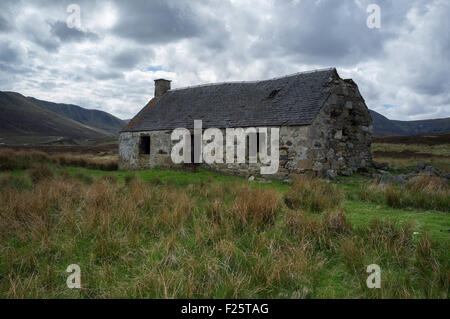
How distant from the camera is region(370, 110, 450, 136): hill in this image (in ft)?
502

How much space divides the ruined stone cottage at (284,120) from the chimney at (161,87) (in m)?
1.90

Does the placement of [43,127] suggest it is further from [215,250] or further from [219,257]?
[219,257]

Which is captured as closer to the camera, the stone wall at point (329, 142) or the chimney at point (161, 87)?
the stone wall at point (329, 142)

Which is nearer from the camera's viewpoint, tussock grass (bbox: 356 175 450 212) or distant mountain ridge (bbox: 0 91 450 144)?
tussock grass (bbox: 356 175 450 212)

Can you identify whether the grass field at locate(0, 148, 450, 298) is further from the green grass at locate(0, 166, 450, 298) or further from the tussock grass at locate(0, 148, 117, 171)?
the tussock grass at locate(0, 148, 117, 171)

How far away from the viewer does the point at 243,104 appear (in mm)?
13805

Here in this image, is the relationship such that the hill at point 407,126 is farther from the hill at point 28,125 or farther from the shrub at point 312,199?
the shrub at point 312,199

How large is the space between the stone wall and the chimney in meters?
5.14

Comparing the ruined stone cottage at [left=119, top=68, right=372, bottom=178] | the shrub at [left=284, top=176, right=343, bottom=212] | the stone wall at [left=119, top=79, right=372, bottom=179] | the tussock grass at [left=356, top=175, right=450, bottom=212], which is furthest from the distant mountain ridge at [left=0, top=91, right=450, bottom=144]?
the tussock grass at [left=356, top=175, right=450, bottom=212]

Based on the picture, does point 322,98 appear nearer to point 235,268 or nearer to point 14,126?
point 235,268

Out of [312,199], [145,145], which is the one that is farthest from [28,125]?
[312,199]

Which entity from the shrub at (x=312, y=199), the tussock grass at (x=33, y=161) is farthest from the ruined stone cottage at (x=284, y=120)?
the shrub at (x=312, y=199)

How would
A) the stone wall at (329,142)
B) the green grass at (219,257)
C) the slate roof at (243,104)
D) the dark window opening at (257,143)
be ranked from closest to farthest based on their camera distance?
the green grass at (219,257), the stone wall at (329,142), the slate roof at (243,104), the dark window opening at (257,143)

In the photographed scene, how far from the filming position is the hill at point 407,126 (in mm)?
152875
